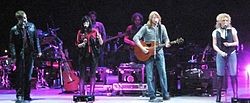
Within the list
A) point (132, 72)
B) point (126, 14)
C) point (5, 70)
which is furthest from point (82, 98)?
point (126, 14)

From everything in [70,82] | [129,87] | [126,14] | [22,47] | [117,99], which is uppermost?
[126,14]

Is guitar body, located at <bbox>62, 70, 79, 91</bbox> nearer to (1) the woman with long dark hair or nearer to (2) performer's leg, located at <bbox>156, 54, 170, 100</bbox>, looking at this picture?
(1) the woman with long dark hair

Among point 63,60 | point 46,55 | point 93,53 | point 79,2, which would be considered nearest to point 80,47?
point 93,53

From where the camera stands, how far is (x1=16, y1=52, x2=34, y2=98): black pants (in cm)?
908

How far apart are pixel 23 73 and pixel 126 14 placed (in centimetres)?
651

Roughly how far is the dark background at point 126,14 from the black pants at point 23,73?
4971 mm

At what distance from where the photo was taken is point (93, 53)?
9352 millimetres

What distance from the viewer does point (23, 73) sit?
915cm

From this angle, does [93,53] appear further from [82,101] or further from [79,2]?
[79,2]

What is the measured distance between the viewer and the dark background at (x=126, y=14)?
1469 cm

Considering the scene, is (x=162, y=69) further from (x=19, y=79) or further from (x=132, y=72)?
(x=19, y=79)

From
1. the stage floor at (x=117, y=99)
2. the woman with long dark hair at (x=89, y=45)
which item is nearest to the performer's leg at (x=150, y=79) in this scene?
the stage floor at (x=117, y=99)

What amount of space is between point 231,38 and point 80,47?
2939 millimetres

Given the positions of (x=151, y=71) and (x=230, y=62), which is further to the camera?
(x=151, y=71)
